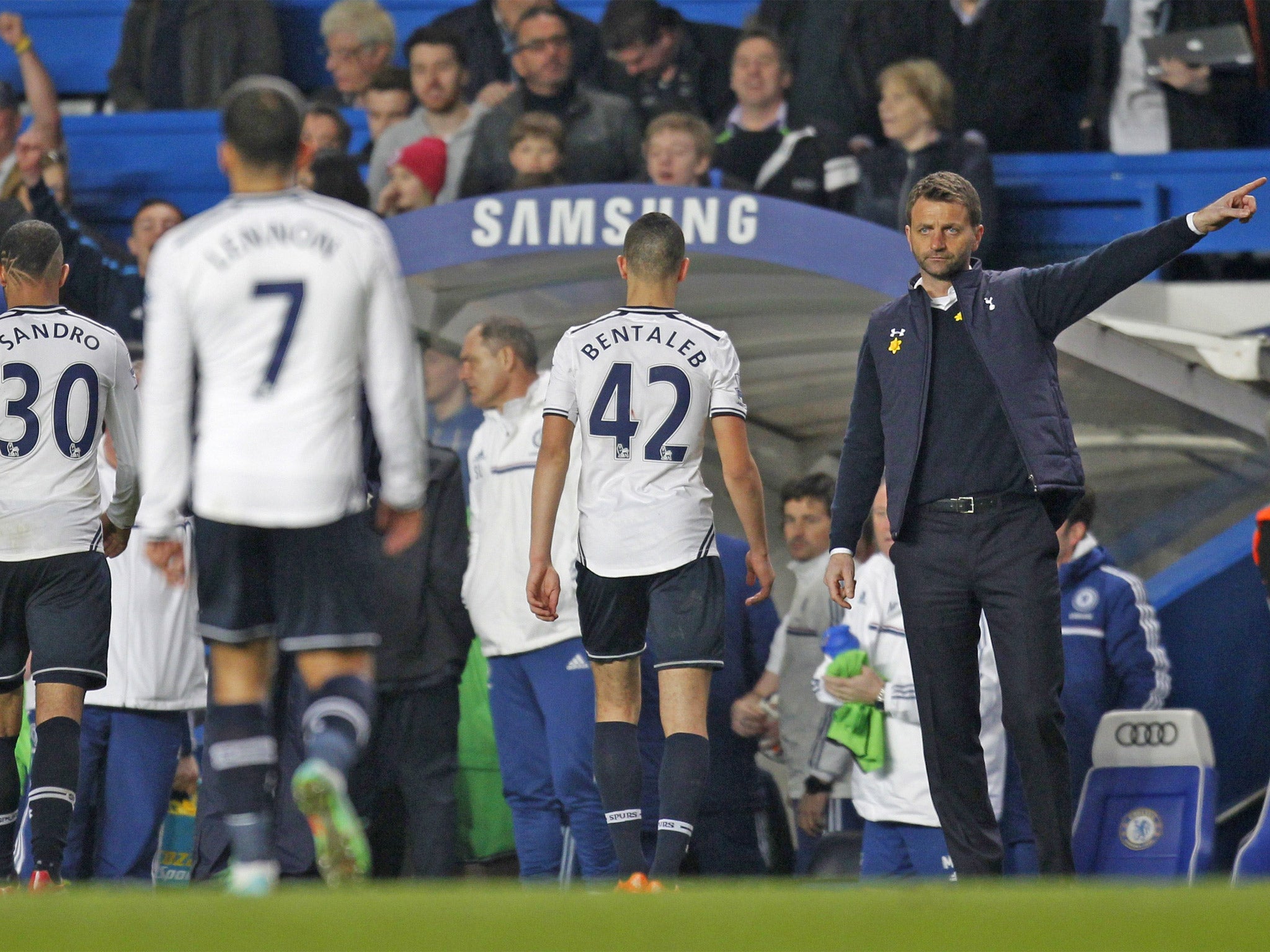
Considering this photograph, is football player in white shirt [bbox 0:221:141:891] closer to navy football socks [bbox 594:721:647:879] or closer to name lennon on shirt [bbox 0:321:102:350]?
name lennon on shirt [bbox 0:321:102:350]

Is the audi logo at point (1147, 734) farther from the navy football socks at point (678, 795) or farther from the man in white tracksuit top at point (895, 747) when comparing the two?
the navy football socks at point (678, 795)

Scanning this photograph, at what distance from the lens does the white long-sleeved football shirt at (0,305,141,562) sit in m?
5.58

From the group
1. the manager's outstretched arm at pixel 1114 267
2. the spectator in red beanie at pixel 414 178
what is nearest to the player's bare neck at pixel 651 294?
the manager's outstretched arm at pixel 1114 267

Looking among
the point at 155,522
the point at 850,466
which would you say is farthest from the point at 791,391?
the point at 155,522

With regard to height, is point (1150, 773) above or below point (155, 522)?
below

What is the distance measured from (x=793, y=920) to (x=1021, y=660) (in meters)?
2.57

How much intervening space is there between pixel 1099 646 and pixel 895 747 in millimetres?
1239

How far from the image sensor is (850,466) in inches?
218

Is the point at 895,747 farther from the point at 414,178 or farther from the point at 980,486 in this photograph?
the point at 414,178

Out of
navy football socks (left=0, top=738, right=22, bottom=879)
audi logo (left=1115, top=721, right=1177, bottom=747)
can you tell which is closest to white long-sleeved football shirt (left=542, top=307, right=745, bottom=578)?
navy football socks (left=0, top=738, right=22, bottom=879)

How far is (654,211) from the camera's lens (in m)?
8.02

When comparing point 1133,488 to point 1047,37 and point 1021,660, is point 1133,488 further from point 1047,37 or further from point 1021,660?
point 1021,660

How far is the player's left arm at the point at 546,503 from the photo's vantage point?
5707 millimetres

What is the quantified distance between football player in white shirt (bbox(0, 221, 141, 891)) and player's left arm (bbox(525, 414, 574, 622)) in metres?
1.27
